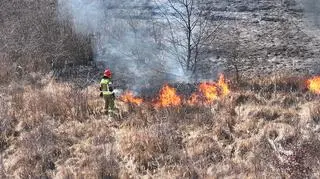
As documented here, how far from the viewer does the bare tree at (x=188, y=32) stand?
40.4ft

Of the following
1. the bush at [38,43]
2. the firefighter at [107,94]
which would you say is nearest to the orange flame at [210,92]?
the firefighter at [107,94]

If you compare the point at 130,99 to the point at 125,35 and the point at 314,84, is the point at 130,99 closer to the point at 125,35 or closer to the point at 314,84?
the point at 314,84

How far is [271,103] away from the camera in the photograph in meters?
10.2

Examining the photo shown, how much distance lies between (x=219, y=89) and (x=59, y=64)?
16.2ft

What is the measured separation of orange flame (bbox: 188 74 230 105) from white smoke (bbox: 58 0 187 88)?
47.7 inches

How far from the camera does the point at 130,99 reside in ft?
36.0

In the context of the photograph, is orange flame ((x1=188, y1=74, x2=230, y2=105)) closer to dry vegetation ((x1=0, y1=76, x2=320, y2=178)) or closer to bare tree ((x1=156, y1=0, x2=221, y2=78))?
dry vegetation ((x1=0, y1=76, x2=320, y2=178))

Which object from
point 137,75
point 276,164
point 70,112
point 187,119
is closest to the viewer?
point 276,164

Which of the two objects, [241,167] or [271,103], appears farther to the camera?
[271,103]

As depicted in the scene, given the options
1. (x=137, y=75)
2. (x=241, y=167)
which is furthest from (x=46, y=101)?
(x=241, y=167)

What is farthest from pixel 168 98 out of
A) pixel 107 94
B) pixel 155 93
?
pixel 107 94

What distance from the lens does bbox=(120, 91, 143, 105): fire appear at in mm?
10836

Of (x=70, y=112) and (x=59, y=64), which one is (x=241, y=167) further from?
(x=59, y=64)

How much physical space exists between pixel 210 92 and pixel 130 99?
1664 millimetres
